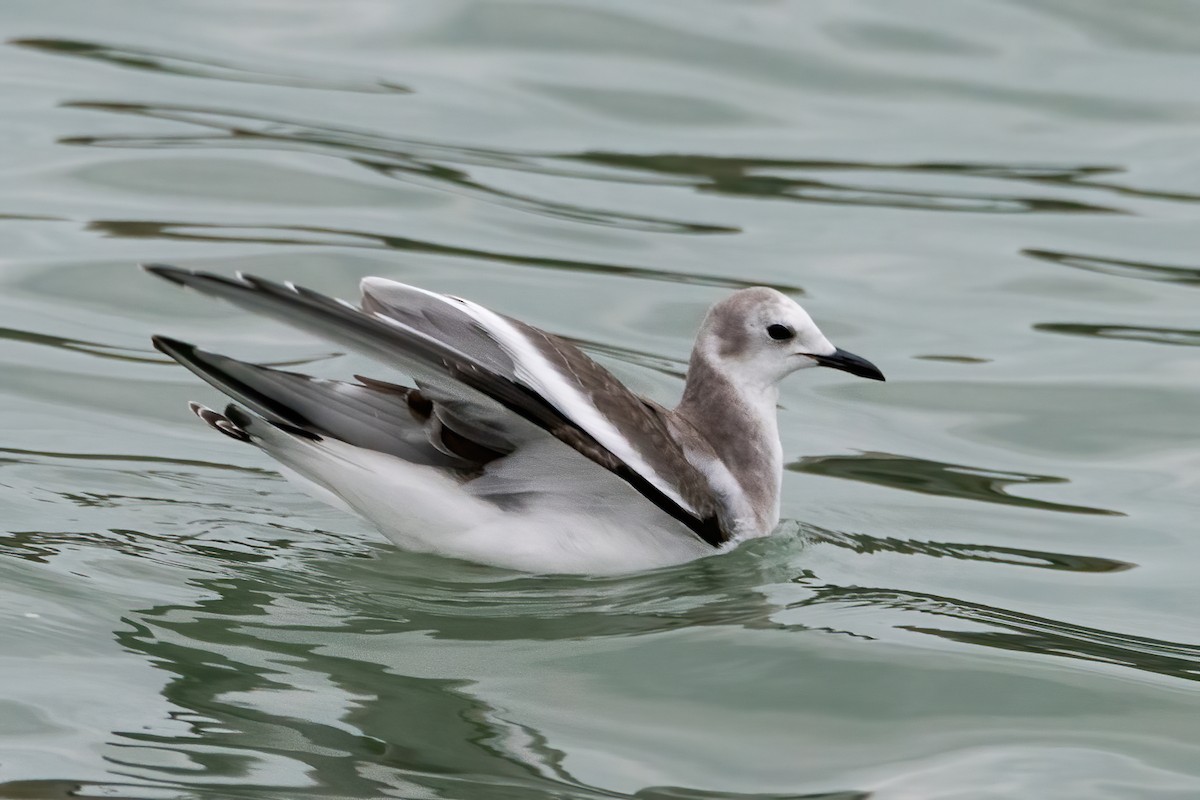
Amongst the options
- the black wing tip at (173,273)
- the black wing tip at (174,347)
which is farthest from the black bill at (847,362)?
the black wing tip at (173,273)

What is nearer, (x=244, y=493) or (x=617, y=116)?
(x=244, y=493)

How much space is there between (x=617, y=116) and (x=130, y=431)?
5933 mm

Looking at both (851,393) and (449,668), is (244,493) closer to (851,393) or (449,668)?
(449,668)

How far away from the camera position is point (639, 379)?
9.46 meters

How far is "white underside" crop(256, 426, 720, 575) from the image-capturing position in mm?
6395

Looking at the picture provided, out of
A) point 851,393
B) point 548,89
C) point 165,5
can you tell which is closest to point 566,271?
point 851,393

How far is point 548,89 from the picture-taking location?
13.8 m

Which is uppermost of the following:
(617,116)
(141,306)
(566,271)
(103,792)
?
(617,116)

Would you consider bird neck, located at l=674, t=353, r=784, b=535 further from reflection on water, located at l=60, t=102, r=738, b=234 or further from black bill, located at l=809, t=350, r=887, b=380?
reflection on water, located at l=60, t=102, r=738, b=234

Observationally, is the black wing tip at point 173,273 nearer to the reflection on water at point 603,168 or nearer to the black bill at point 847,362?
the black bill at point 847,362

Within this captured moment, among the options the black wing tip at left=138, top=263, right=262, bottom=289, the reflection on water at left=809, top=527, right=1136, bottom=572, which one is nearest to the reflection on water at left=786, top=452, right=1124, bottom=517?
the reflection on water at left=809, top=527, right=1136, bottom=572

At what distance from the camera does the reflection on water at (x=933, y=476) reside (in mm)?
8234

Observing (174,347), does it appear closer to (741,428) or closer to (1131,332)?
(741,428)

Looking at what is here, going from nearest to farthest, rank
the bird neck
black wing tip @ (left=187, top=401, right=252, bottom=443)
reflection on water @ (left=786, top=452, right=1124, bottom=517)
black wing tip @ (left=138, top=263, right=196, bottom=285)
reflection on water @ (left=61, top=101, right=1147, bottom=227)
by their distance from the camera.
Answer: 1. black wing tip @ (left=138, top=263, right=196, bottom=285)
2. black wing tip @ (left=187, top=401, right=252, bottom=443)
3. the bird neck
4. reflection on water @ (left=786, top=452, right=1124, bottom=517)
5. reflection on water @ (left=61, top=101, right=1147, bottom=227)
